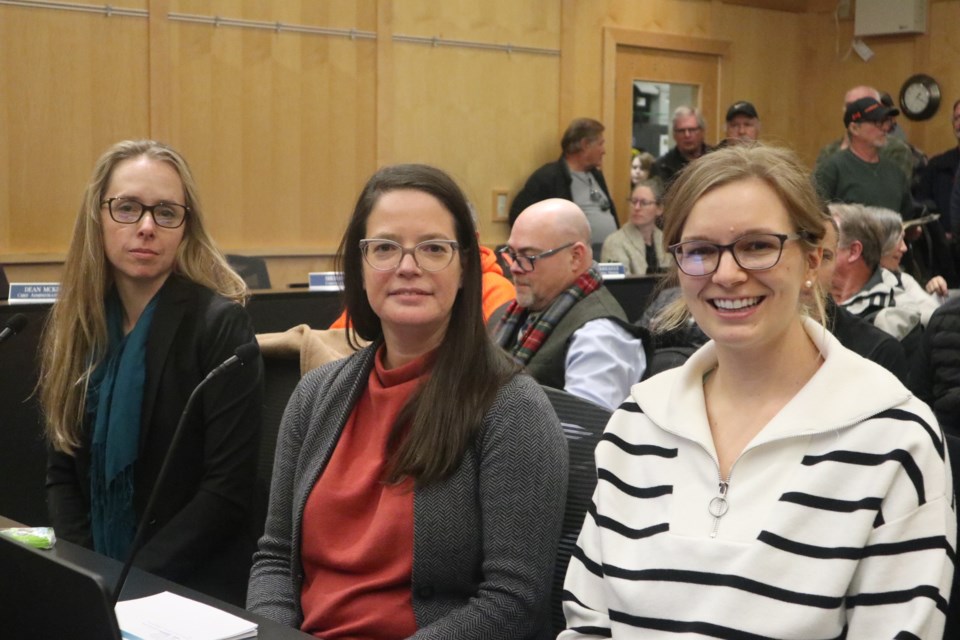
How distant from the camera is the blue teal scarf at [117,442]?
248 centimetres

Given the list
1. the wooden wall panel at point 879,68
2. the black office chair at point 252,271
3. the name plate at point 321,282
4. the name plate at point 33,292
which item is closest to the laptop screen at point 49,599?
the name plate at point 33,292

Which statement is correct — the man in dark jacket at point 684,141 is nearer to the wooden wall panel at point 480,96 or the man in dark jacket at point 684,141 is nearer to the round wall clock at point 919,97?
the wooden wall panel at point 480,96

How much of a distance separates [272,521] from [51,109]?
4.86 m

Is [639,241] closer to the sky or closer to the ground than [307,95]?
closer to the ground

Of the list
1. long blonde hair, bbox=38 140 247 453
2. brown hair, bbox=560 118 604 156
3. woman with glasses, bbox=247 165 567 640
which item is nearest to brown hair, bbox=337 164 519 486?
woman with glasses, bbox=247 165 567 640

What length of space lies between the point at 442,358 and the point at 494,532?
31 centimetres

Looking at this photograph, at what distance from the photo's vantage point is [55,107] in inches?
248

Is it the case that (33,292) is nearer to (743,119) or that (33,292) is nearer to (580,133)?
(580,133)

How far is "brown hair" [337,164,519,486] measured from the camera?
1.88 m

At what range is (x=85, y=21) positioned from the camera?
634cm

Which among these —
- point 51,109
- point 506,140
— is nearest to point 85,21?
point 51,109

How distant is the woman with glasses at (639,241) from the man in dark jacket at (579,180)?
44cm

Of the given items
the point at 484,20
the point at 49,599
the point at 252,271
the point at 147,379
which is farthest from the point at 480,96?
the point at 49,599

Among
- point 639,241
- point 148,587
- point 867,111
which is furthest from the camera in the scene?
point 639,241
